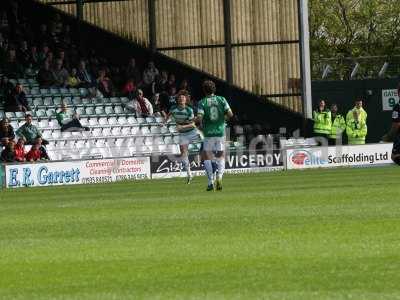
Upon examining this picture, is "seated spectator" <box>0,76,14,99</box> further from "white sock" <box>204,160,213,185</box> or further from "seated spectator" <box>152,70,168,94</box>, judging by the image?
"white sock" <box>204,160,213,185</box>

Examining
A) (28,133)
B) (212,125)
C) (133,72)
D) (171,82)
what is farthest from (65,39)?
(212,125)

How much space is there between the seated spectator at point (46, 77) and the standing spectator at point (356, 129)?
953cm

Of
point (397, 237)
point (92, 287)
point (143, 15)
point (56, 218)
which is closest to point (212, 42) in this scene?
point (143, 15)

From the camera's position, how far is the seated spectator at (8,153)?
113 ft

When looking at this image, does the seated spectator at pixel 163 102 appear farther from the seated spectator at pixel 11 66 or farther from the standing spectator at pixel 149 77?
the seated spectator at pixel 11 66

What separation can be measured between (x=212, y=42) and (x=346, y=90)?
6185 mm

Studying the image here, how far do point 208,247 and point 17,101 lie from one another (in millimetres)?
26064

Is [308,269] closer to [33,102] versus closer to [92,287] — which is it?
[92,287]

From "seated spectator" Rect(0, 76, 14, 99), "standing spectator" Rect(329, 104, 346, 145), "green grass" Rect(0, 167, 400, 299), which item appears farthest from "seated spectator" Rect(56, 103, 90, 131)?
"green grass" Rect(0, 167, 400, 299)

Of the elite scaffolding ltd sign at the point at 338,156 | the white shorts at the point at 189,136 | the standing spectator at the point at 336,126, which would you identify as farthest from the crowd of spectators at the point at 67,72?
the white shorts at the point at 189,136

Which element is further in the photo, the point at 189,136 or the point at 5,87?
the point at 5,87

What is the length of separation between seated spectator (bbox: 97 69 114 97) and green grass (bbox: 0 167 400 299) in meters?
20.2

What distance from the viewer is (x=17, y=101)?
126ft

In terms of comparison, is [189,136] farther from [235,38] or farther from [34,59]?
[235,38]
